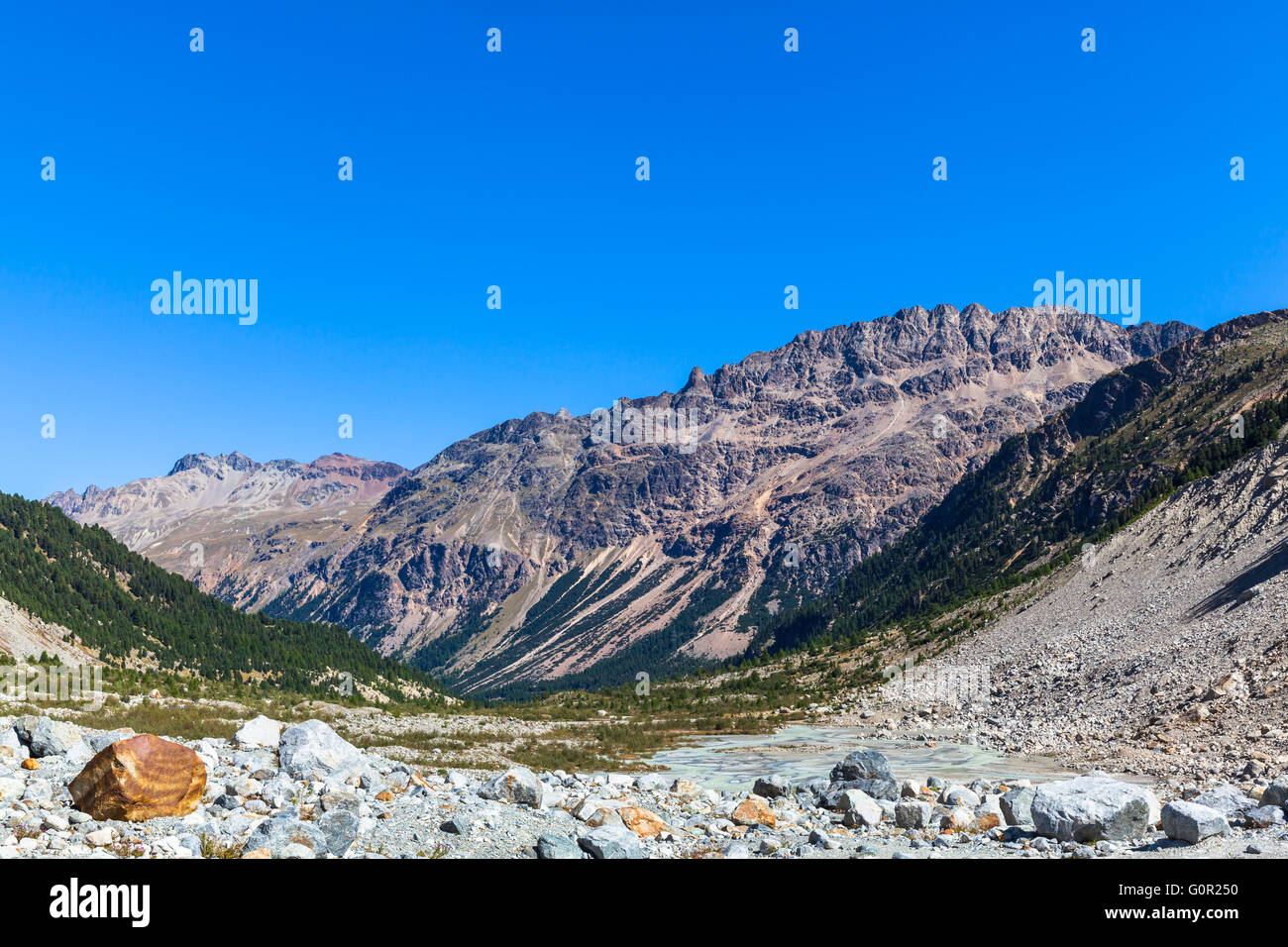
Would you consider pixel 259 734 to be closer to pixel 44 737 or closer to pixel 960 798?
pixel 44 737

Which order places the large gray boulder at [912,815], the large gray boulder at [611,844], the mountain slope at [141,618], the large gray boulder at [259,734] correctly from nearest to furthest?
1. the large gray boulder at [611,844]
2. the large gray boulder at [912,815]
3. the large gray boulder at [259,734]
4. the mountain slope at [141,618]

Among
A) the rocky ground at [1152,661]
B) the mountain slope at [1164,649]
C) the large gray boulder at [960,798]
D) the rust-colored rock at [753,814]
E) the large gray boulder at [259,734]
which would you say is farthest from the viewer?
the mountain slope at [1164,649]

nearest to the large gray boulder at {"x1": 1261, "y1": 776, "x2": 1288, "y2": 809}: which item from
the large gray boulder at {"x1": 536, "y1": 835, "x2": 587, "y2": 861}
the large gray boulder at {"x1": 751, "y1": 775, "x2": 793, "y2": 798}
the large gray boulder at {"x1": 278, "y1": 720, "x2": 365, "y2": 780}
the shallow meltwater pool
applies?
the large gray boulder at {"x1": 751, "y1": 775, "x2": 793, "y2": 798}

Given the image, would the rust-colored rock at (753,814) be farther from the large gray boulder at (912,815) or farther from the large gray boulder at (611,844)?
the large gray boulder at (611,844)

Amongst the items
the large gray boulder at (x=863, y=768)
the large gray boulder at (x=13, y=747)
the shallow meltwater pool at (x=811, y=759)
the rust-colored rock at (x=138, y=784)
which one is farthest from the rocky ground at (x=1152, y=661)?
the large gray boulder at (x=13, y=747)

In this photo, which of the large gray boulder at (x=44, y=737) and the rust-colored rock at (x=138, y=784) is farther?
the large gray boulder at (x=44, y=737)

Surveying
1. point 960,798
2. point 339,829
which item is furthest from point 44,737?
point 960,798

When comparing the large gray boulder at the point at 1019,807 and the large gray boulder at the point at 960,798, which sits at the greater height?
the large gray boulder at the point at 1019,807
